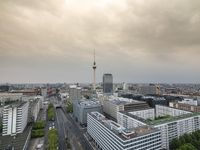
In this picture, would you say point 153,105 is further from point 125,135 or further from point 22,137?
point 22,137

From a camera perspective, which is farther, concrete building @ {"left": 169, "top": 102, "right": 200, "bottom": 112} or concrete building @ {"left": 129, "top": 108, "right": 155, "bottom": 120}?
concrete building @ {"left": 169, "top": 102, "right": 200, "bottom": 112}

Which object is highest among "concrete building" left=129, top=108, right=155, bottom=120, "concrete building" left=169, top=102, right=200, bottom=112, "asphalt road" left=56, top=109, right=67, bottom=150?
"concrete building" left=169, top=102, right=200, bottom=112

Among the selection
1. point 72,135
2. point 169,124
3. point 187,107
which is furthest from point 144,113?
point 72,135

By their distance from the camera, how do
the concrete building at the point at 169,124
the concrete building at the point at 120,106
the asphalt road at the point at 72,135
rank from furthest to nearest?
the concrete building at the point at 120,106, the asphalt road at the point at 72,135, the concrete building at the point at 169,124

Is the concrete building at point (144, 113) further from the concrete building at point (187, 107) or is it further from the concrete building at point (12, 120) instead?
the concrete building at point (12, 120)

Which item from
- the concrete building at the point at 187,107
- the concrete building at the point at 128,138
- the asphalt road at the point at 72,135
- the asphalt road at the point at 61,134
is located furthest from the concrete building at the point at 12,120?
the concrete building at the point at 187,107

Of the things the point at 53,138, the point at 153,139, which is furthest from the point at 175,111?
the point at 53,138

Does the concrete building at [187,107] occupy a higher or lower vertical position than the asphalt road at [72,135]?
higher

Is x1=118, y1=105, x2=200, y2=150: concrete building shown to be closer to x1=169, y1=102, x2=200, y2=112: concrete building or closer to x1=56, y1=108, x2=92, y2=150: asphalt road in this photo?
x1=56, y1=108, x2=92, y2=150: asphalt road

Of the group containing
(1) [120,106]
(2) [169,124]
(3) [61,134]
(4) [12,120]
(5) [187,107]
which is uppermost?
(1) [120,106]

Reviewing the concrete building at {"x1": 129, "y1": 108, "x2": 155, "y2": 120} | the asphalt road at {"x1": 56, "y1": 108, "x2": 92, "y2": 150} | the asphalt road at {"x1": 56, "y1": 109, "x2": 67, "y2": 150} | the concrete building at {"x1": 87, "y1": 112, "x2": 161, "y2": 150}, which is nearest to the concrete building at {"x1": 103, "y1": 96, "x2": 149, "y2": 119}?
the concrete building at {"x1": 129, "y1": 108, "x2": 155, "y2": 120}

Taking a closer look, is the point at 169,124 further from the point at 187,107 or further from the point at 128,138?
the point at 187,107
